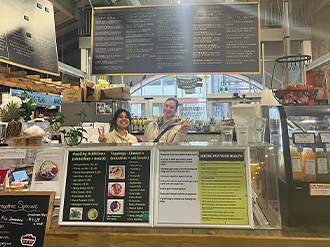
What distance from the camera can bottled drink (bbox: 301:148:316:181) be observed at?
4.21ft

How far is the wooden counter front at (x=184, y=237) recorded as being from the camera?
3.44 ft

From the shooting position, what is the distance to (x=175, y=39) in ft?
9.25

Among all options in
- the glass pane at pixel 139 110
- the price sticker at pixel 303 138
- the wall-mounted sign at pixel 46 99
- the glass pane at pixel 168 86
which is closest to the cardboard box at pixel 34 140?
the price sticker at pixel 303 138

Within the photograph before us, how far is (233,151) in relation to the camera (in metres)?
1.23

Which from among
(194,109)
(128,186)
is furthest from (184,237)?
(194,109)

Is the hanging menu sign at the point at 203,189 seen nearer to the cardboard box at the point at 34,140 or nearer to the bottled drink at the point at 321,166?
the bottled drink at the point at 321,166

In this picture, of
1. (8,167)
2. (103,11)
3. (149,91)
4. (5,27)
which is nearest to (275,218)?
(8,167)

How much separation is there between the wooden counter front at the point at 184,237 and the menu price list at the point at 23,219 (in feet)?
0.38

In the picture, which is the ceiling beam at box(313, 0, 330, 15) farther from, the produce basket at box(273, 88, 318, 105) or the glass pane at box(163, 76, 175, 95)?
the produce basket at box(273, 88, 318, 105)

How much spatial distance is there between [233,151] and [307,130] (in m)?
0.60

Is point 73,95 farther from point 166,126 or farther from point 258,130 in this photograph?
point 258,130

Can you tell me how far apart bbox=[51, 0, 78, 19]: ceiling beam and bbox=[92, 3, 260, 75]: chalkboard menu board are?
5.43m

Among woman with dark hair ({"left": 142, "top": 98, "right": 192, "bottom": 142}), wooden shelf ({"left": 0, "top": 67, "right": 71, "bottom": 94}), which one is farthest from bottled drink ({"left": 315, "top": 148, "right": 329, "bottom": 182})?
wooden shelf ({"left": 0, "top": 67, "right": 71, "bottom": 94})

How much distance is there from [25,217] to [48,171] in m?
0.25
